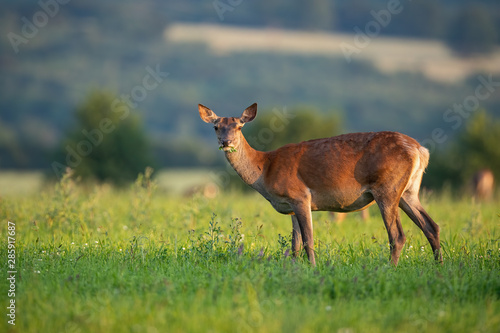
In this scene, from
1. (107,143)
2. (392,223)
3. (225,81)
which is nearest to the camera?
(392,223)

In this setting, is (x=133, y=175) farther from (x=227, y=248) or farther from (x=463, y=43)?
(x=463, y=43)

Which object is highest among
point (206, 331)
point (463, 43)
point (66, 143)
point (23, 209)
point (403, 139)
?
point (463, 43)

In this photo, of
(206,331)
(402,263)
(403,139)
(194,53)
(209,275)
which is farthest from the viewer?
(194,53)

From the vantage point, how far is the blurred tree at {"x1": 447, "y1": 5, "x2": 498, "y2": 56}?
84688 mm

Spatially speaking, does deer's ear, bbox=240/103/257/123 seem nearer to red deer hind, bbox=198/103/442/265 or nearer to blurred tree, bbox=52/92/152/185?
red deer hind, bbox=198/103/442/265

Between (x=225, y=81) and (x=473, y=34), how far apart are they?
170ft

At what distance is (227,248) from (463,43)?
8784 centimetres

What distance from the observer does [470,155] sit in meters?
39.3

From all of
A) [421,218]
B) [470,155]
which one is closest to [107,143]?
[470,155]

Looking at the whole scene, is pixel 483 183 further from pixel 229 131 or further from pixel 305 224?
pixel 229 131

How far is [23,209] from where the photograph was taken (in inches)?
409

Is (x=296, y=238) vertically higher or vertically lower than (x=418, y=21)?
lower

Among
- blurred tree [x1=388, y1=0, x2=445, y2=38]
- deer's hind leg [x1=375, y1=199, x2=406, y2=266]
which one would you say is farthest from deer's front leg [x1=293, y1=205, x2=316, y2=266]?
blurred tree [x1=388, y1=0, x2=445, y2=38]

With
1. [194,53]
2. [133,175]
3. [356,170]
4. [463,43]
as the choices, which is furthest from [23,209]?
[194,53]
